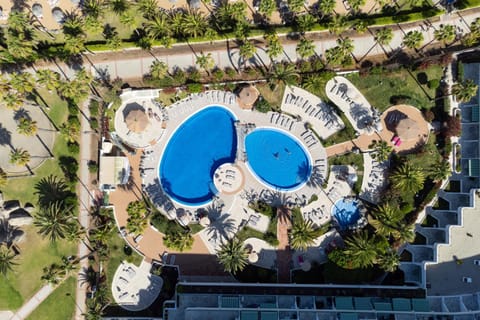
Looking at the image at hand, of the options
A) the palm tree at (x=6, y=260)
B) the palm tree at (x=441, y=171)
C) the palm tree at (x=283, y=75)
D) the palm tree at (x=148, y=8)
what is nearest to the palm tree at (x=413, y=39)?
the palm tree at (x=283, y=75)

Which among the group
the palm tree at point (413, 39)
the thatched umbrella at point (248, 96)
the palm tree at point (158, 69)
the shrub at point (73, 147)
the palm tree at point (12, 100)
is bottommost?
the shrub at point (73, 147)

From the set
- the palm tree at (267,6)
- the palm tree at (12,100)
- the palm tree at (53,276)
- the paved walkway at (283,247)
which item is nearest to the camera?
the palm tree at (53,276)

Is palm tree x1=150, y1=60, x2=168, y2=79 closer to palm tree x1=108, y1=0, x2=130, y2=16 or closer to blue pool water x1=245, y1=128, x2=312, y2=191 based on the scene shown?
palm tree x1=108, y1=0, x2=130, y2=16

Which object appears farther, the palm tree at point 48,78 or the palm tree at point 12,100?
the palm tree at point 48,78

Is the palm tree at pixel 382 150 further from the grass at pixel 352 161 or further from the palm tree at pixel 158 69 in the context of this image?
the palm tree at pixel 158 69

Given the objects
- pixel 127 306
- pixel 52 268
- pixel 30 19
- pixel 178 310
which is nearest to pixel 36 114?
pixel 30 19

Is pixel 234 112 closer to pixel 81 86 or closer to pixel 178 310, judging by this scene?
pixel 81 86

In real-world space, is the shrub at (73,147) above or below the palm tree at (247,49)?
below

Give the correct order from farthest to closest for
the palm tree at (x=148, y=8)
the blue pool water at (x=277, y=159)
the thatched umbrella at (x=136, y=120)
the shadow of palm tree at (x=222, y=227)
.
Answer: the blue pool water at (x=277, y=159) → the palm tree at (x=148, y=8) → the shadow of palm tree at (x=222, y=227) → the thatched umbrella at (x=136, y=120)
